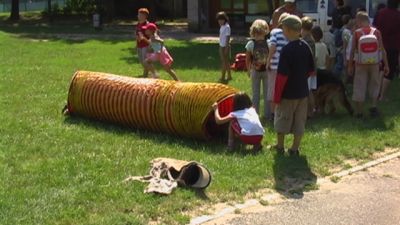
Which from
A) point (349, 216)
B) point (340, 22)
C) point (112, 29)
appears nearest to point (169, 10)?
point (112, 29)

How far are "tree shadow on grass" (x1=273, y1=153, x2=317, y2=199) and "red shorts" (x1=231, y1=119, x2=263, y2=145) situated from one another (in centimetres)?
30

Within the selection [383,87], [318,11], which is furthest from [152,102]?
[318,11]

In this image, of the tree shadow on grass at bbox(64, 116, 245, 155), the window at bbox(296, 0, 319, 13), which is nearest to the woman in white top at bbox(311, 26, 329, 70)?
the tree shadow on grass at bbox(64, 116, 245, 155)

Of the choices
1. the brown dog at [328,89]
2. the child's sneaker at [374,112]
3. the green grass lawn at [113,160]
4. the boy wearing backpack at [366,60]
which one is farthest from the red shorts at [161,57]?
the child's sneaker at [374,112]

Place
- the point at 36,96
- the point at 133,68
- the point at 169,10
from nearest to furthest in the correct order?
1. the point at 36,96
2. the point at 133,68
3. the point at 169,10

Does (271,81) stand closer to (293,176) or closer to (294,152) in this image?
(294,152)

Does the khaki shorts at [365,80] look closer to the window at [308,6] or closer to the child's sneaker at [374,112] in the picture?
the child's sneaker at [374,112]

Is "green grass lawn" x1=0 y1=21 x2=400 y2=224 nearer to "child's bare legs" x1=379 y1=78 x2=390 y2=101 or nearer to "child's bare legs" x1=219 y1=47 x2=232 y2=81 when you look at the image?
"child's bare legs" x1=379 y1=78 x2=390 y2=101

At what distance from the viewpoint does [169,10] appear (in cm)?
4012

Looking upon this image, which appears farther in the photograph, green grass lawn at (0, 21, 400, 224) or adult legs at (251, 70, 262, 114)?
adult legs at (251, 70, 262, 114)

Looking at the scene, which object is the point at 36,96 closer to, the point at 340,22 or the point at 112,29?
the point at 340,22

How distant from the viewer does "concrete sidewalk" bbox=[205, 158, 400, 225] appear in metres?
6.08

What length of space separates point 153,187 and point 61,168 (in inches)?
56.8

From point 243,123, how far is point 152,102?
1585 millimetres
